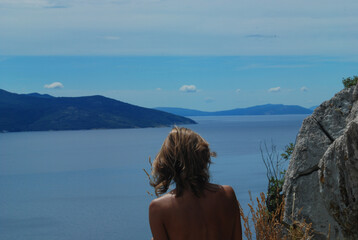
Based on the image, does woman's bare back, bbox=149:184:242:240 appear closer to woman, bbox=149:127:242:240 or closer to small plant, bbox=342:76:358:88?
woman, bbox=149:127:242:240

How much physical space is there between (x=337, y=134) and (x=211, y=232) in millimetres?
3577

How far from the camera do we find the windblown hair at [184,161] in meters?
2.48

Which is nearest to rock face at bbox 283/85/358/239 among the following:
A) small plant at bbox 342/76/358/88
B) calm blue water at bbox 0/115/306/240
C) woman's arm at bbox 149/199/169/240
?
small plant at bbox 342/76/358/88

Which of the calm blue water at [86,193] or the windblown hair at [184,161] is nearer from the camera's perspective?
the windblown hair at [184,161]

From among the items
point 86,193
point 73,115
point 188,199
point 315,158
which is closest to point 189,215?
point 188,199

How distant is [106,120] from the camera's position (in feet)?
592

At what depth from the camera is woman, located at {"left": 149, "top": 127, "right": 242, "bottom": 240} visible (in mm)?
2463

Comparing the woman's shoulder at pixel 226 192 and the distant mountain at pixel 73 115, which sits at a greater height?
the distant mountain at pixel 73 115

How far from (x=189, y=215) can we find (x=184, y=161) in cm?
25

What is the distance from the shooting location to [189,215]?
8.08ft

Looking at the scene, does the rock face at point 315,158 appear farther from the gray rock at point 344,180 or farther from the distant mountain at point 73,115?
the distant mountain at point 73,115

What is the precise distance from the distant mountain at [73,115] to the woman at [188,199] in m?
171

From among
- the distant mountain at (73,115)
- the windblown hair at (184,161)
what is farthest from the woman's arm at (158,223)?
the distant mountain at (73,115)

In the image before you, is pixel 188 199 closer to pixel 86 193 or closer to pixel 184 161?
pixel 184 161
